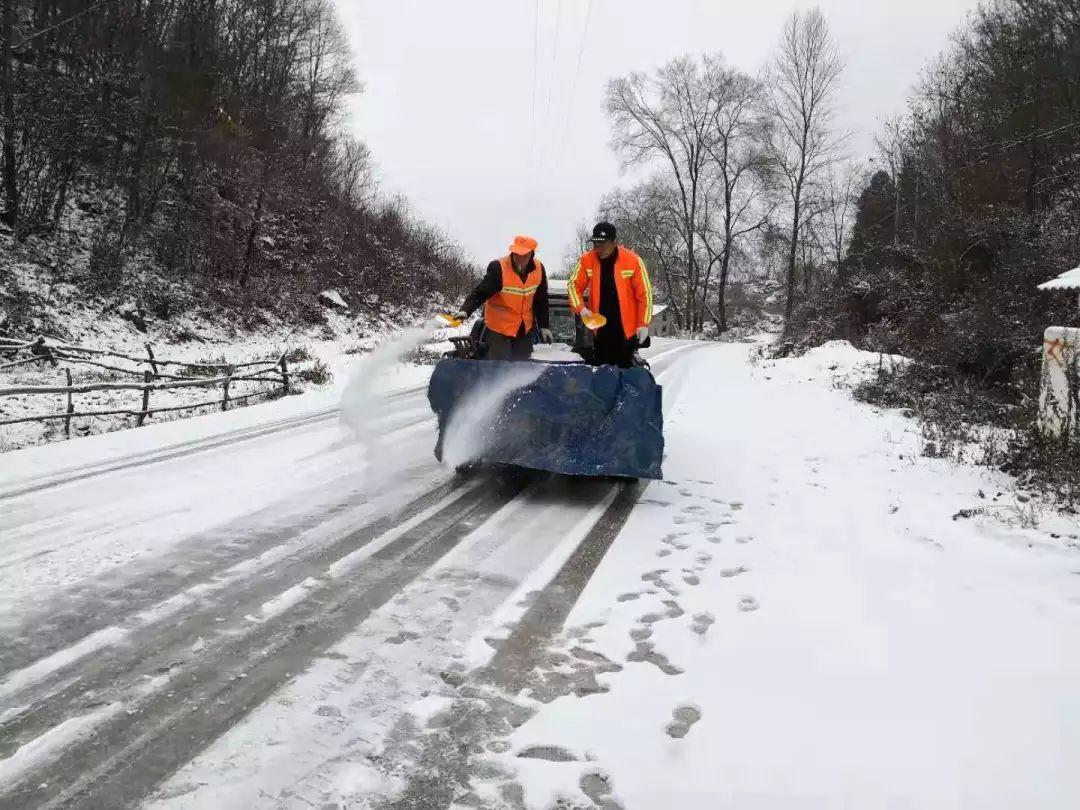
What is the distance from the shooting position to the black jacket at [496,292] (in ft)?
20.4

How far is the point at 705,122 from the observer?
42500 mm

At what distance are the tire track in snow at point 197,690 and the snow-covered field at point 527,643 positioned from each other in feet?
0.04

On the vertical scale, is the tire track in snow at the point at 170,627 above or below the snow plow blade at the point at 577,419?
below

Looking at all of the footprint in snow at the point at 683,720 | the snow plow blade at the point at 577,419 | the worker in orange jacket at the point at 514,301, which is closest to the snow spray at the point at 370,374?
the worker in orange jacket at the point at 514,301

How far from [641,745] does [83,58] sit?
872 inches

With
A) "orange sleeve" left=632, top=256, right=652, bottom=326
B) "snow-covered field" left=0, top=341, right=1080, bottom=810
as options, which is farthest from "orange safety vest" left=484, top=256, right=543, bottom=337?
"snow-covered field" left=0, top=341, right=1080, bottom=810

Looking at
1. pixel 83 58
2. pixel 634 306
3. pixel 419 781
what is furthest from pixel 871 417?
pixel 83 58

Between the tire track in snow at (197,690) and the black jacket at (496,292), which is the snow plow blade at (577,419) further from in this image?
the tire track in snow at (197,690)

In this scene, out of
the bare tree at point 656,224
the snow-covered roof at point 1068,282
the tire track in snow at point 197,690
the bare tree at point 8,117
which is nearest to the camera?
the tire track in snow at point 197,690

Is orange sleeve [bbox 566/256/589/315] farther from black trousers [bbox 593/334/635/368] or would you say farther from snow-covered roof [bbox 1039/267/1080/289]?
snow-covered roof [bbox 1039/267/1080/289]

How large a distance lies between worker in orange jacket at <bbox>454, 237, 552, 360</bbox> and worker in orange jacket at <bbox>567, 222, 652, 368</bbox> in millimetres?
432

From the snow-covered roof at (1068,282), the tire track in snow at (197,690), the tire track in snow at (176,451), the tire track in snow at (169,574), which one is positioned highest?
the snow-covered roof at (1068,282)

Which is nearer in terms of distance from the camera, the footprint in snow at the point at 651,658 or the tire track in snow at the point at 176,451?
the footprint in snow at the point at 651,658

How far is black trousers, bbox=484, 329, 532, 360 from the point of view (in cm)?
654
